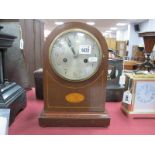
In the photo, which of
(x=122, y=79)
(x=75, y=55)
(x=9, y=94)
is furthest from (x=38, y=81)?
(x=122, y=79)

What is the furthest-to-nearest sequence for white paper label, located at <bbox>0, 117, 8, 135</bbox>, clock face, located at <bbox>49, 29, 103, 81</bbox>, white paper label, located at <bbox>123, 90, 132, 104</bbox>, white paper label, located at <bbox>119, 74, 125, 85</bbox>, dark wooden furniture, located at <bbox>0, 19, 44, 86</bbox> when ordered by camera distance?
dark wooden furniture, located at <bbox>0, 19, 44, 86</bbox> < white paper label, located at <bbox>119, 74, 125, 85</bbox> < white paper label, located at <bbox>123, 90, 132, 104</bbox> < clock face, located at <bbox>49, 29, 103, 81</bbox> < white paper label, located at <bbox>0, 117, 8, 135</bbox>

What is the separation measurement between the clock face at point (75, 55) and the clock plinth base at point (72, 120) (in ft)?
0.52

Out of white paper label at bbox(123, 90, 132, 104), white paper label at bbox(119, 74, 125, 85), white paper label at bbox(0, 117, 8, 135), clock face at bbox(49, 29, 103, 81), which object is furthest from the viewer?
white paper label at bbox(119, 74, 125, 85)

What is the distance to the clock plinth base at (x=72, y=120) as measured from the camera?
2.52ft

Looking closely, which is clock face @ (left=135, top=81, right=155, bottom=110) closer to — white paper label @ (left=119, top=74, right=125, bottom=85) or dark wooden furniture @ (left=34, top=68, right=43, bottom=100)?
white paper label @ (left=119, top=74, right=125, bottom=85)

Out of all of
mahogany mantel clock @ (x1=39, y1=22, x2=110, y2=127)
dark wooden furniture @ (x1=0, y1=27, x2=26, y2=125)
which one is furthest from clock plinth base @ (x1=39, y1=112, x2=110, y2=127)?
dark wooden furniture @ (x1=0, y1=27, x2=26, y2=125)

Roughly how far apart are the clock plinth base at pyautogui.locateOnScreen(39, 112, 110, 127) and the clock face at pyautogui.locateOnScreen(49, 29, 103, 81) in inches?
6.3

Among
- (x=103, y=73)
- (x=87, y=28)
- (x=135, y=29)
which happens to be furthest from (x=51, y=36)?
(x=135, y=29)

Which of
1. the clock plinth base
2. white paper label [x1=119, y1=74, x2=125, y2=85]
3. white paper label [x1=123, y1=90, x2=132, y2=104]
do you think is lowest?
the clock plinth base

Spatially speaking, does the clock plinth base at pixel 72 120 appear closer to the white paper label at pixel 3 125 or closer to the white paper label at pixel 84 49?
the white paper label at pixel 3 125

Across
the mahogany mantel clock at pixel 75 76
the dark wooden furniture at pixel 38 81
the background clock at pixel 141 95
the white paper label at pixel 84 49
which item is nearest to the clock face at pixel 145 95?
the background clock at pixel 141 95

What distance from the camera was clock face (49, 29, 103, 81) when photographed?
750 millimetres
